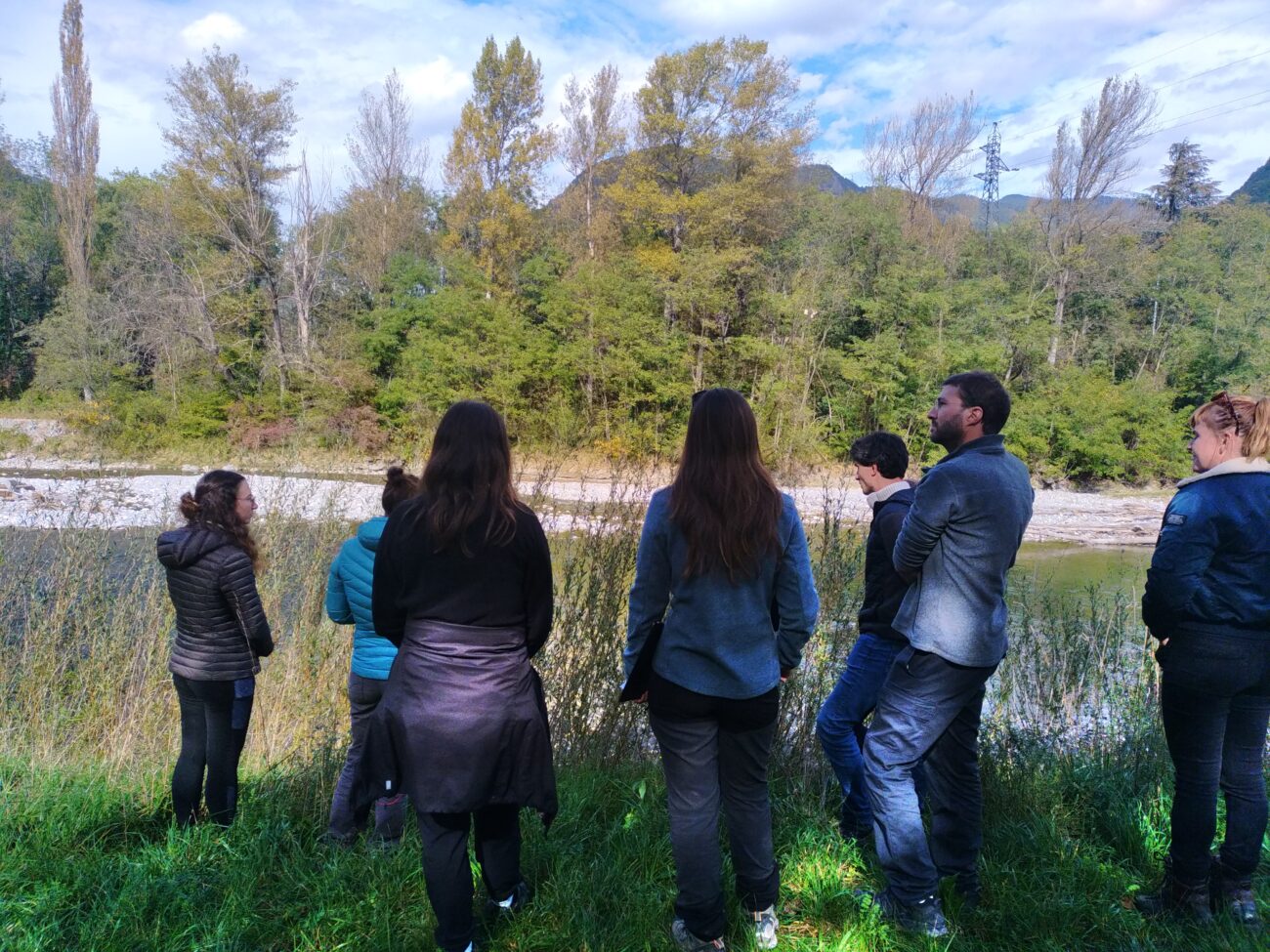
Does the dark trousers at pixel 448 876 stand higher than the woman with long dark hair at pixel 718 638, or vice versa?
the woman with long dark hair at pixel 718 638

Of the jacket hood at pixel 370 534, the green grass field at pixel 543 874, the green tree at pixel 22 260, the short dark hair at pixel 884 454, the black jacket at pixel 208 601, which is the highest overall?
the green tree at pixel 22 260

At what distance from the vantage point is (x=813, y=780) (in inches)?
136

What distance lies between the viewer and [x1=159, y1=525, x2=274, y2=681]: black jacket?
10.0 feet

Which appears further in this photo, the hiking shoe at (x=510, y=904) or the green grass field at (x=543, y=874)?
the hiking shoe at (x=510, y=904)

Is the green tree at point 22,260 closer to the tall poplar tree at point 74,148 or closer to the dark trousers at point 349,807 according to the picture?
the tall poplar tree at point 74,148

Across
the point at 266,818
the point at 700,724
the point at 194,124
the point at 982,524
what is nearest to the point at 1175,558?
the point at 982,524

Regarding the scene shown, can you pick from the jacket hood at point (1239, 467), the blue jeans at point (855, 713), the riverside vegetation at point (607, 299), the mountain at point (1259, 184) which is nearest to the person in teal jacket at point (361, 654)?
the blue jeans at point (855, 713)

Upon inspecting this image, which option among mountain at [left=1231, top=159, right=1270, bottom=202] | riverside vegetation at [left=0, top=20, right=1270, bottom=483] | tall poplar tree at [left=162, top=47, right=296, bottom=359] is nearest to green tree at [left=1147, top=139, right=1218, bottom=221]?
riverside vegetation at [left=0, top=20, right=1270, bottom=483]

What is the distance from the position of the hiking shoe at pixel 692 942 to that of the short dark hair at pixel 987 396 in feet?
6.11

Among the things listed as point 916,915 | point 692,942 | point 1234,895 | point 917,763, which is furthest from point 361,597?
point 1234,895

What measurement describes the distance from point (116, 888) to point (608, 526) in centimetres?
258

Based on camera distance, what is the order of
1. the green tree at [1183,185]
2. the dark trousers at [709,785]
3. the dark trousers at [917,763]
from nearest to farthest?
the dark trousers at [709,785]
the dark trousers at [917,763]
the green tree at [1183,185]

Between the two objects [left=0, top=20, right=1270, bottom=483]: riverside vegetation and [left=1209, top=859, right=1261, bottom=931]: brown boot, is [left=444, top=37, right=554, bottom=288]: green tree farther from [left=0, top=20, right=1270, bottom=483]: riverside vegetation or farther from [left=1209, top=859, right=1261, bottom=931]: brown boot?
[left=1209, top=859, right=1261, bottom=931]: brown boot

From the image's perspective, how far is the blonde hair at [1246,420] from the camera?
2445 mm
